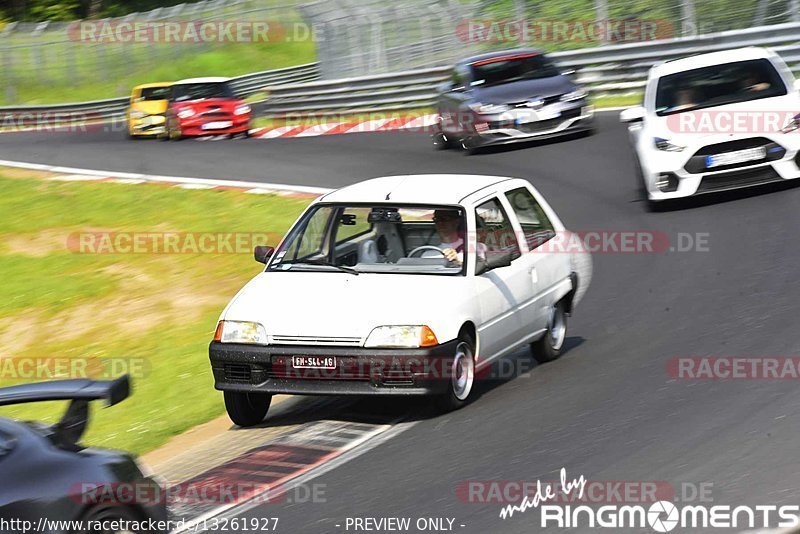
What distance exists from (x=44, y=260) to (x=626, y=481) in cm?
1184

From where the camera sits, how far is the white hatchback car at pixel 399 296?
8523mm

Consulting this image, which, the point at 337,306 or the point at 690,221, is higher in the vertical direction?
the point at 337,306

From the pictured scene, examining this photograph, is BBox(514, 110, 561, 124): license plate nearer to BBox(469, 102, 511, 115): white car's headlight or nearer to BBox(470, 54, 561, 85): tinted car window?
BBox(469, 102, 511, 115): white car's headlight

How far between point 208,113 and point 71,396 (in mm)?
22983

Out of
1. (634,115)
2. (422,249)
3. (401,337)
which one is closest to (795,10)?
(634,115)

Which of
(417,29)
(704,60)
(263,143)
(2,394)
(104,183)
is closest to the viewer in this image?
(2,394)

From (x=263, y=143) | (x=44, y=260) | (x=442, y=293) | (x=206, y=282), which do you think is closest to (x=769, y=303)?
(x=442, y=293)

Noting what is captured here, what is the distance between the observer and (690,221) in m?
14.7

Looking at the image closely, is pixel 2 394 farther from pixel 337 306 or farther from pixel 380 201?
pixel 380 201

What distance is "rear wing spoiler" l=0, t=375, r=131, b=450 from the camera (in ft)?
17.6

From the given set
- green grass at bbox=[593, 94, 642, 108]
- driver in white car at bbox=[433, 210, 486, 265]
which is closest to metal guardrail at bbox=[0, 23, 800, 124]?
green grass at bbox=[593, 94, 642, 108]

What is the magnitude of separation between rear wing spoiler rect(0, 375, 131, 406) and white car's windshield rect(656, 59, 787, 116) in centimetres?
1120
